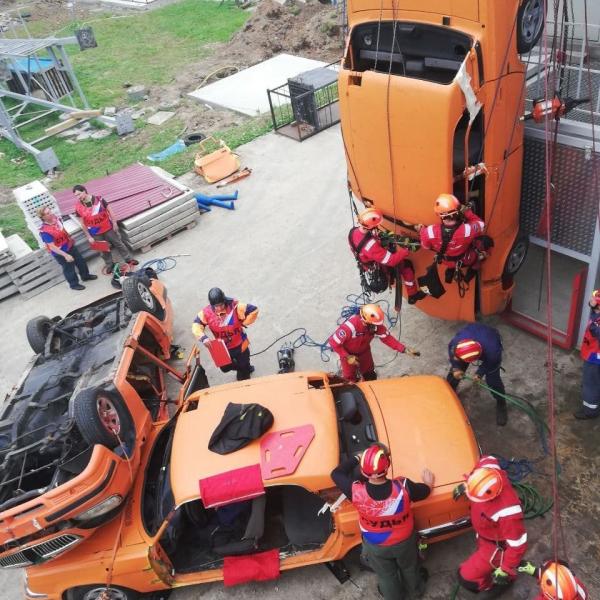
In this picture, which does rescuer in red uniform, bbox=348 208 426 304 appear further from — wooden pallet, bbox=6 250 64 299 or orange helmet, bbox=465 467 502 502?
wooden pallet, bbox=6 250 64 299

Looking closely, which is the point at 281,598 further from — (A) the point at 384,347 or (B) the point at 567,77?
(B) the point at 567,77

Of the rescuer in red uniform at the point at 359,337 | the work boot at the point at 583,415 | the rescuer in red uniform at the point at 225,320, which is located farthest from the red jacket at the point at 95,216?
the work boot at the point at 583,415

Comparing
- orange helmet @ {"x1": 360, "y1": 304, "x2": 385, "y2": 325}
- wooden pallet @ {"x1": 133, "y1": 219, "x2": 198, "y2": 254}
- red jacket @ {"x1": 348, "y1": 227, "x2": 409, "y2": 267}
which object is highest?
red jacket @ {"x1": 348, "y1": 227, "x2": 409, "y2": 267}

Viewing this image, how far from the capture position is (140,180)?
37.2ft

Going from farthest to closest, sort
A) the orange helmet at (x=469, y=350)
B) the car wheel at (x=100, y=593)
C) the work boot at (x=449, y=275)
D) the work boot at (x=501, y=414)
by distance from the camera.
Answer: the work boot at (x=449, y=275) < the work boot at (x=501, y=414) < the orange helmet at (x=469, y=350) < the car wheel at (x=100, y=593)

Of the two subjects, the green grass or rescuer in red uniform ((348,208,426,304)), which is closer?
rescuer in red uniform ((348,208,426,304))

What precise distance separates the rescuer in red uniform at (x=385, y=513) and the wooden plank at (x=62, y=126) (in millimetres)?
14902

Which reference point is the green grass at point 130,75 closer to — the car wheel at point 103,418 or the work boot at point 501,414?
the car wheel at point 103,418

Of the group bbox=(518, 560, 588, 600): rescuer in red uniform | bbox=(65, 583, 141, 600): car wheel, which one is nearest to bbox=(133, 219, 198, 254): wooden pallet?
bbox=(65, 583, 141, 600): car wheel

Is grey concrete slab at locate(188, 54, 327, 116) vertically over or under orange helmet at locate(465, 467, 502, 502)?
under

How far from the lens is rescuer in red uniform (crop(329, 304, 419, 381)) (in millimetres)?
5926

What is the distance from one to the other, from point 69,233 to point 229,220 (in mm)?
2903

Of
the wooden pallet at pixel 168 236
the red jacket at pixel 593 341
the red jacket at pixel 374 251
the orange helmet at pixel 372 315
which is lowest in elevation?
the wooden pallet at pixel 168 236

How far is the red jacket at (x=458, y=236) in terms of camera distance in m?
5.86
